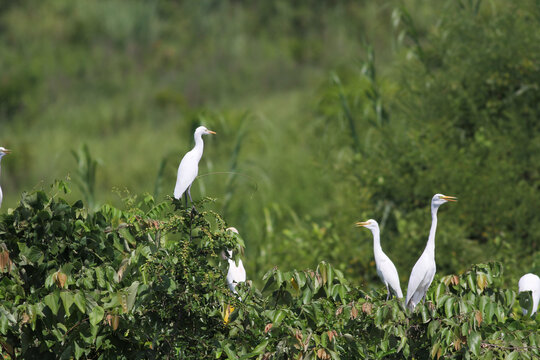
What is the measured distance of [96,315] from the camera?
8.79 feet

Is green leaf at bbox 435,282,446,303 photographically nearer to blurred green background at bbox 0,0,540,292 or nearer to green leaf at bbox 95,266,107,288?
blurred green background at bbox 0,0,540,292

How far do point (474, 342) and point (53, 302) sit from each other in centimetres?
151

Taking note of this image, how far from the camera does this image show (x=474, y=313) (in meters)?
2.69

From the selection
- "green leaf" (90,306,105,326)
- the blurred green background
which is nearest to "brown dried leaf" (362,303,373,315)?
the blurred green background

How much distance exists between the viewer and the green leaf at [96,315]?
2662 mm

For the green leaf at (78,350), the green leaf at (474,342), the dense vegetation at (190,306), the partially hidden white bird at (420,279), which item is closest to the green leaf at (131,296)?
the dense vegetation at (190,306)

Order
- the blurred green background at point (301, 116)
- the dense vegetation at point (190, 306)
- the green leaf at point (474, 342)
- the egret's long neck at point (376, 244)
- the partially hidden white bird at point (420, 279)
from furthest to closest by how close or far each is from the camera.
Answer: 1. the blurred green background at point (301, 116)
2. the egret's long neck at point (376, 244)
3. the partially hidden white bird at point (420, 279)
4. the dense vegetation at point (190, 306)
5. the green leaf at point (474, 342)

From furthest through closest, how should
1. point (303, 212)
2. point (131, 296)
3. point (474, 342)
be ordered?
point (303, 212)
point (131, 296)
point (474, 342)

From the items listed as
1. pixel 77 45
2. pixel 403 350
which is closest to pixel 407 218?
pixel 403 350

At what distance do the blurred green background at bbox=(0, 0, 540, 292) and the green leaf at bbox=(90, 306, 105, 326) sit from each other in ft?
1.98

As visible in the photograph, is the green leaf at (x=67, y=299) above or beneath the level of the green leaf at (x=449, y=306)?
beneath

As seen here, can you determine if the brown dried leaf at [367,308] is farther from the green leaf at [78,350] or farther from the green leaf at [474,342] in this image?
the green leaf at [78,350]

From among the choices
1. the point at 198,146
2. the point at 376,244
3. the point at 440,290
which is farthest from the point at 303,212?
the point at 440,290

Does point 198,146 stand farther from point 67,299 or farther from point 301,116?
point 301,116
